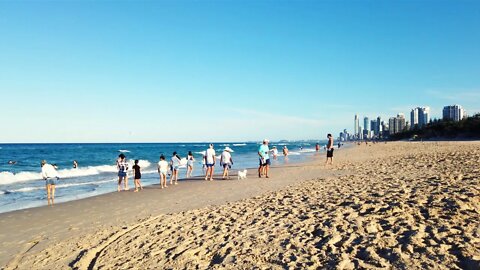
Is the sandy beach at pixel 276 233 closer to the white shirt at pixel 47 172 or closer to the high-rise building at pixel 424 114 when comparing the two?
the white shirt at pixel 47 172

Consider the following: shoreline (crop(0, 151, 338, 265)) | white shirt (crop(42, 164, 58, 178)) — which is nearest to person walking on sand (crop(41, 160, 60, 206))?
white shirt (crop(42, 164, 58, 178))

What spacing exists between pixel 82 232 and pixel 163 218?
6.02ft

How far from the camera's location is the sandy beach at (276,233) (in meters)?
4.72

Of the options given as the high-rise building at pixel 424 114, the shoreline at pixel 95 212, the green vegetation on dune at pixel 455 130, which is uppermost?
the high-rise building at pixel 424 114

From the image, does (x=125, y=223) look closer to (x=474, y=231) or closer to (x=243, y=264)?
(x=243, y=264)

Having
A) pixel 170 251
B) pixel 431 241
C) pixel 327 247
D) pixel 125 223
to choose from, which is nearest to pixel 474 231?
pixel 431 241

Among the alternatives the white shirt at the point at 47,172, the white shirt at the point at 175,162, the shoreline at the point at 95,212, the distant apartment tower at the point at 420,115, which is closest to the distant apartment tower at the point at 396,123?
the distant apartment tower at the point at 420,115

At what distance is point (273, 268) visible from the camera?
4648 millimetres

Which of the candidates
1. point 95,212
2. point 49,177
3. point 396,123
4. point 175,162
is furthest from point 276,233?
point 396,123

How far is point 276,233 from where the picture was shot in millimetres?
6133

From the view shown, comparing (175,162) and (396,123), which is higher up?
(396,123)

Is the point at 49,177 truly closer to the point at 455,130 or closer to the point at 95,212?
the point at 95,212

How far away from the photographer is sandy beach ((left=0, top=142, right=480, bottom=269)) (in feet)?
15.5

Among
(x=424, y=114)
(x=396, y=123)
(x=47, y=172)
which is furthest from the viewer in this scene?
(x=396, y=123)
